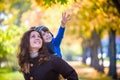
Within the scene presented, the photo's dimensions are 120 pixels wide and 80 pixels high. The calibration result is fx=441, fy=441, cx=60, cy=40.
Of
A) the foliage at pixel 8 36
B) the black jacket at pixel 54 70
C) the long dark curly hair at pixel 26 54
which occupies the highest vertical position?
the long dark curly hair at pixel 26 54

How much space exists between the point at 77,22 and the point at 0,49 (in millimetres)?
18613

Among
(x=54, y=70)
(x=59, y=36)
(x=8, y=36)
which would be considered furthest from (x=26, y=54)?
(x=8, y=36)

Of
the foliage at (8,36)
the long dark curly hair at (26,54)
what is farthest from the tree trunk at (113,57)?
the long dark curly hair at (26,54)

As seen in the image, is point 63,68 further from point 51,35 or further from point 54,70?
point 51,35

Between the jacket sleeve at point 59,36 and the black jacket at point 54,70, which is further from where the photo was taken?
the jacket sleeve at point 59,36

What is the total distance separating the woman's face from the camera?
4.64 meters

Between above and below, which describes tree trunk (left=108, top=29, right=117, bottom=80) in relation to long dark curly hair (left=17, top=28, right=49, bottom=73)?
below

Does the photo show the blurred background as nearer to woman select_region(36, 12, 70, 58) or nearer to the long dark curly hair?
woman select_region(36, 12, 70, 58)

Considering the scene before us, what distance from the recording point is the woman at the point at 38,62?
4.46m

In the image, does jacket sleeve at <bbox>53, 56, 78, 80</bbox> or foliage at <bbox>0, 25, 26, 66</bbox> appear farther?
foliage at <bbox>0, 25, 26, 66</bbox>

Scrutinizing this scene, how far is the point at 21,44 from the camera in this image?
4.77 metres

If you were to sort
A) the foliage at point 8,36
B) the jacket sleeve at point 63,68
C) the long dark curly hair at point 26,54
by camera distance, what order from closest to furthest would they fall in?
the jacket sleeve at point 63,68 < the long dark curly hair at point 26,54 < the foliage at point 8,36

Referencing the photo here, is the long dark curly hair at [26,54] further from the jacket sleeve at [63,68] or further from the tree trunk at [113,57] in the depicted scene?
the tree trunk at [113,57]

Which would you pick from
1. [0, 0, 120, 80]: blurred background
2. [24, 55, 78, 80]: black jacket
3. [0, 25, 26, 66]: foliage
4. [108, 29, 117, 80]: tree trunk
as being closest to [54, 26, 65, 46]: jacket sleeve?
[24, 55, 78, 80]: black jacket
